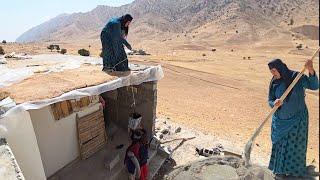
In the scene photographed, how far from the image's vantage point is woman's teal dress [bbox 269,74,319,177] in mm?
5633

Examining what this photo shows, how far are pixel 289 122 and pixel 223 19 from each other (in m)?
53.0

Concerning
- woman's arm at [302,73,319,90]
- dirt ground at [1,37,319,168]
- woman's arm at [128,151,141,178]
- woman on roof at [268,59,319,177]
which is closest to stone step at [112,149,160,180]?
woman's arm at [128,151,141,178]

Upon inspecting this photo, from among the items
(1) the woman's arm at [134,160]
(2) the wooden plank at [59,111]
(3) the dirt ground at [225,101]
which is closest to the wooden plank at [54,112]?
(2) the wooden plank at [59,111]

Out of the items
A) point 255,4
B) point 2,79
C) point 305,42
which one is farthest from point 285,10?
point 2,79

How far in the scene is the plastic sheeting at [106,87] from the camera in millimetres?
4402

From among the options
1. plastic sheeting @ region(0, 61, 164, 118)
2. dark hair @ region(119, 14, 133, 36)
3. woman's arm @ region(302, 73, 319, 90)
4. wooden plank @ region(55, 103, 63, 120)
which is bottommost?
wooden plank @ region(55, 103, 63, 120)

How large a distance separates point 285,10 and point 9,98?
2416 inches

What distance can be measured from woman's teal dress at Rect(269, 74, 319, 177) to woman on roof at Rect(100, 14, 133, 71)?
8.55ft

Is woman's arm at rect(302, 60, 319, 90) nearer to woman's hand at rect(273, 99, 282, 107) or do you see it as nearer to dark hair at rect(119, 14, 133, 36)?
woman's hand at rect(273, 99, 282, 107)

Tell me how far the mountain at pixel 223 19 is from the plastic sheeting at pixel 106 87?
38.1 meters

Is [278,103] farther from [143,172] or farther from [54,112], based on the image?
[54,112]

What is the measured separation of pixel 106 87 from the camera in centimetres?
571

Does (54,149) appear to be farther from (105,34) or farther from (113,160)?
(105,34)

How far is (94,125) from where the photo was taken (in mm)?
6754
